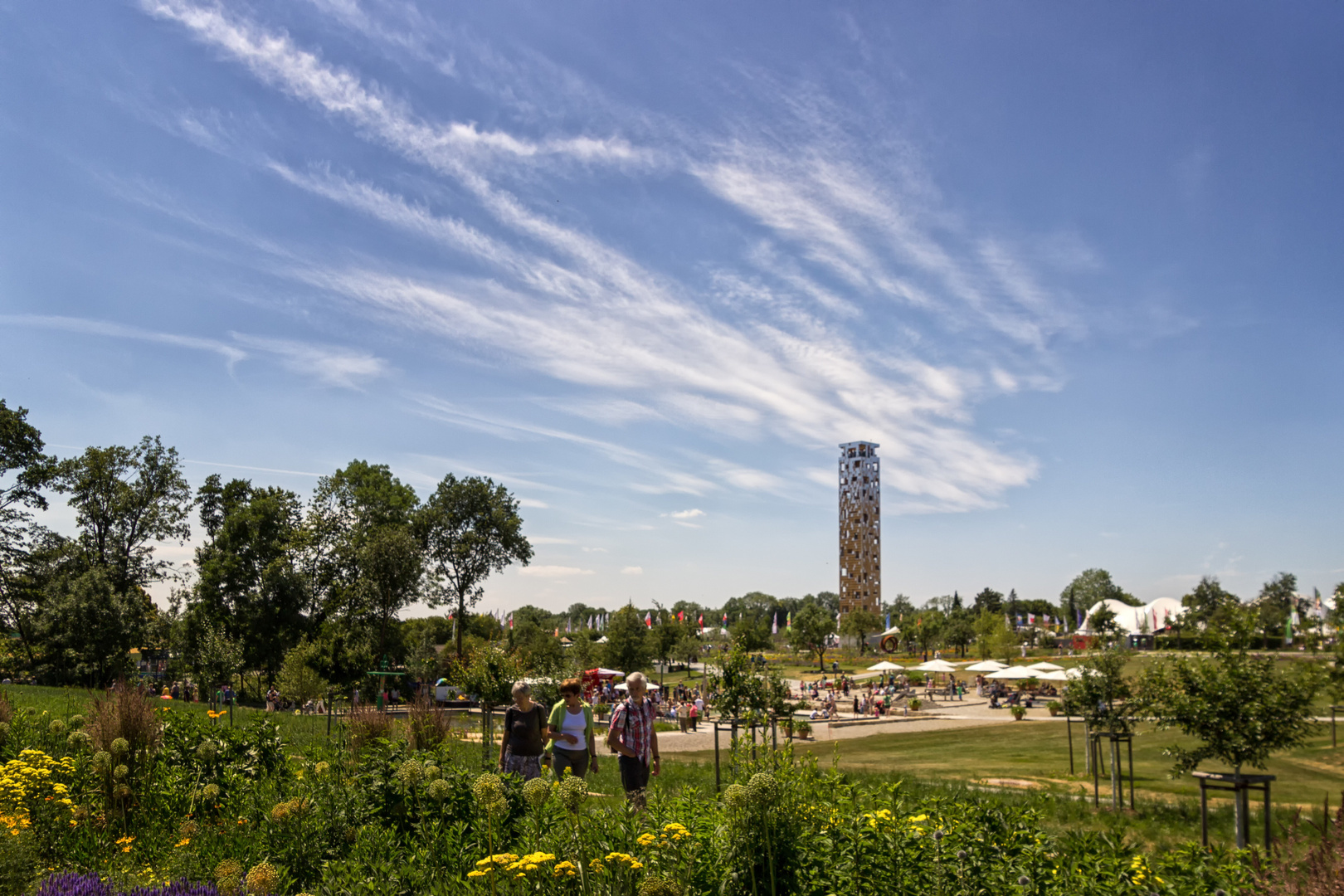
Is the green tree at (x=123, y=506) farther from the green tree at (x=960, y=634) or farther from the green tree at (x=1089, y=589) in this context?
the green tree at (x=1089, y=589)

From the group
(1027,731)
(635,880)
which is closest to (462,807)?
(635,880)

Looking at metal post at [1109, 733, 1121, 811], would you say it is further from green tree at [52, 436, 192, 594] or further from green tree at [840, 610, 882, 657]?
green tree at [840, 610, 882, 657]

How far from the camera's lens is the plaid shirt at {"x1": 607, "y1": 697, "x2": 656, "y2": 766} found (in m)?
7.72

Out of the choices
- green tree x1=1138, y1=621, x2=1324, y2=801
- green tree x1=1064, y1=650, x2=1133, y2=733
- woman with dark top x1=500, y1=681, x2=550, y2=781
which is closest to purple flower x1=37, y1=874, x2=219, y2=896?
woman with dark top x1=500, y1=681, x2=550, y2=781

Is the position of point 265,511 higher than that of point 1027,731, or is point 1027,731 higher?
point 265,511

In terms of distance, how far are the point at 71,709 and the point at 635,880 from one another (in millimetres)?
13720

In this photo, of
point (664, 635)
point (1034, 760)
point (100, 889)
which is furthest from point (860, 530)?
point (100, 889)

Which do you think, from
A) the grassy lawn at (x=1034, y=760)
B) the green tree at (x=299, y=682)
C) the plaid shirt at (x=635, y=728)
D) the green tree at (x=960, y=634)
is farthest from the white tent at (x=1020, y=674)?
the green tree at (x=960, y=634)

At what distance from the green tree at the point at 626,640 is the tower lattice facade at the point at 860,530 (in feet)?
275

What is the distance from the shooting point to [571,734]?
308 inches

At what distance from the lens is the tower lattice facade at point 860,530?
128 meters

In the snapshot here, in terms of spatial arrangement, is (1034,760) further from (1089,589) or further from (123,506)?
(1089,589)

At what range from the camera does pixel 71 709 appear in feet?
44.0

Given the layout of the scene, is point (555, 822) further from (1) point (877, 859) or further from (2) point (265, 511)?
(2) point (265, 511)
